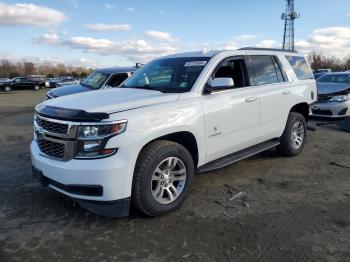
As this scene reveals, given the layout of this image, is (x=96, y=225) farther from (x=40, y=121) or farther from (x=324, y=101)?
(x=324, y=101)

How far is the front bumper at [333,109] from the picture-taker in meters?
9.66

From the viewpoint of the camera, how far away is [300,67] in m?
6.54

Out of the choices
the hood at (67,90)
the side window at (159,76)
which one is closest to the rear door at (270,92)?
the side window at (159,76)

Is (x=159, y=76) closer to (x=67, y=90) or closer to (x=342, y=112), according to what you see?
(x=67, y=90)

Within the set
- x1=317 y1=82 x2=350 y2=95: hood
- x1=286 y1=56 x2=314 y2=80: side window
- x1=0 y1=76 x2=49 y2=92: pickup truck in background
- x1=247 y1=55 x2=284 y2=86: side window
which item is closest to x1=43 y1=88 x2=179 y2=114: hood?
x1=247 y1=55 x2=284 y2=86: side window

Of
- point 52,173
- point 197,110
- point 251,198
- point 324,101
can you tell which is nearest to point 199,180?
point 251,198

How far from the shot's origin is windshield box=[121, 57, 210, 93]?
14.9ft

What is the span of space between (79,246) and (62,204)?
1103 millimetres

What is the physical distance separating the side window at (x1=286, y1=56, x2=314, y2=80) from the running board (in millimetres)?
1421

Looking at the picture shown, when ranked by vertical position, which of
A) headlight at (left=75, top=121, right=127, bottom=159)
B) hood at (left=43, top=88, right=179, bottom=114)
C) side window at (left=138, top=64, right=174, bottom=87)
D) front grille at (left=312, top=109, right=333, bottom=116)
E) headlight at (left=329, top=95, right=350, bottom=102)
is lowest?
front grille at (left=312, top=109, right=333, bottom=116)

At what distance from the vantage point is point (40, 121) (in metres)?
4.04

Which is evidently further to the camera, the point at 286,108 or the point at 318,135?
the point at 318,135

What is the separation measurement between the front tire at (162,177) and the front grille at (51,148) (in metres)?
0.81

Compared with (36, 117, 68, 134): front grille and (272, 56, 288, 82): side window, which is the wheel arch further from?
(272, 56, 288, 82): side window
